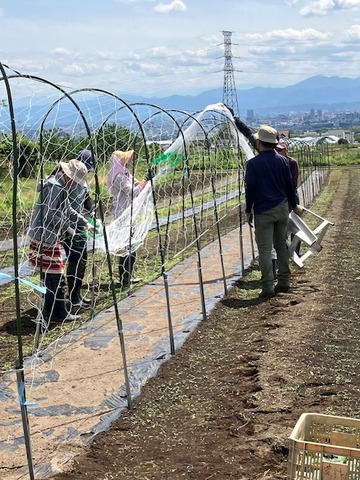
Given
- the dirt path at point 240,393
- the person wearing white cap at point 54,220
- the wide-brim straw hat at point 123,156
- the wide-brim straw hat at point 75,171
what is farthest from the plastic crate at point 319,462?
the wide-brim straw hat at point 123,156

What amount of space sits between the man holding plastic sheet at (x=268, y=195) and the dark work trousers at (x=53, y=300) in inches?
87.2

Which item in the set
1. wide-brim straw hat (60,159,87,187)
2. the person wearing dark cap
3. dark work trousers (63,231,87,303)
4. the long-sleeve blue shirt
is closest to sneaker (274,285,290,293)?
the long-sleeve blue shirt

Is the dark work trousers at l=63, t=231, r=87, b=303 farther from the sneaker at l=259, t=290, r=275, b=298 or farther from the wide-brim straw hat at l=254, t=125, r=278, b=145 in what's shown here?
the wide-brim straw hat at l=254, t=125, r=278, b=145

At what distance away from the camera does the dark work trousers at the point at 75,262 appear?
631 cm

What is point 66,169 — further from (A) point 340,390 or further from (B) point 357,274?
(B) point 357,274

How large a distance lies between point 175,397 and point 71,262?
8.44 feet

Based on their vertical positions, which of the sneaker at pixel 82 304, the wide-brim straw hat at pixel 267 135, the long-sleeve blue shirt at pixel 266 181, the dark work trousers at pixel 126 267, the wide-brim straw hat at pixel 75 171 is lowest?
the sneaker at pixel 82 304

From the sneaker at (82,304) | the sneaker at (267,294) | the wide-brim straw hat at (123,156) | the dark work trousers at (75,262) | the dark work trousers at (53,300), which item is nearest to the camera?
the dark work trousers at (53,300)

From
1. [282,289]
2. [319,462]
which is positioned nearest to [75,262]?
[282,289]

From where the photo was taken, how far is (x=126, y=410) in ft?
13.6

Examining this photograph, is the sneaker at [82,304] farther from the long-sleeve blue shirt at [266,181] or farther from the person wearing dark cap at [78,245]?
the long-sleeve blue shirt at [266,181]

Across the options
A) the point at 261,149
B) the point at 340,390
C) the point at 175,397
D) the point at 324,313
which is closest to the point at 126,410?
the point at 175,397

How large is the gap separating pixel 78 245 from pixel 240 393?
2695 millimetres

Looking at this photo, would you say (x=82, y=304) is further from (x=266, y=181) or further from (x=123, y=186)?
(x=266, y=181)
